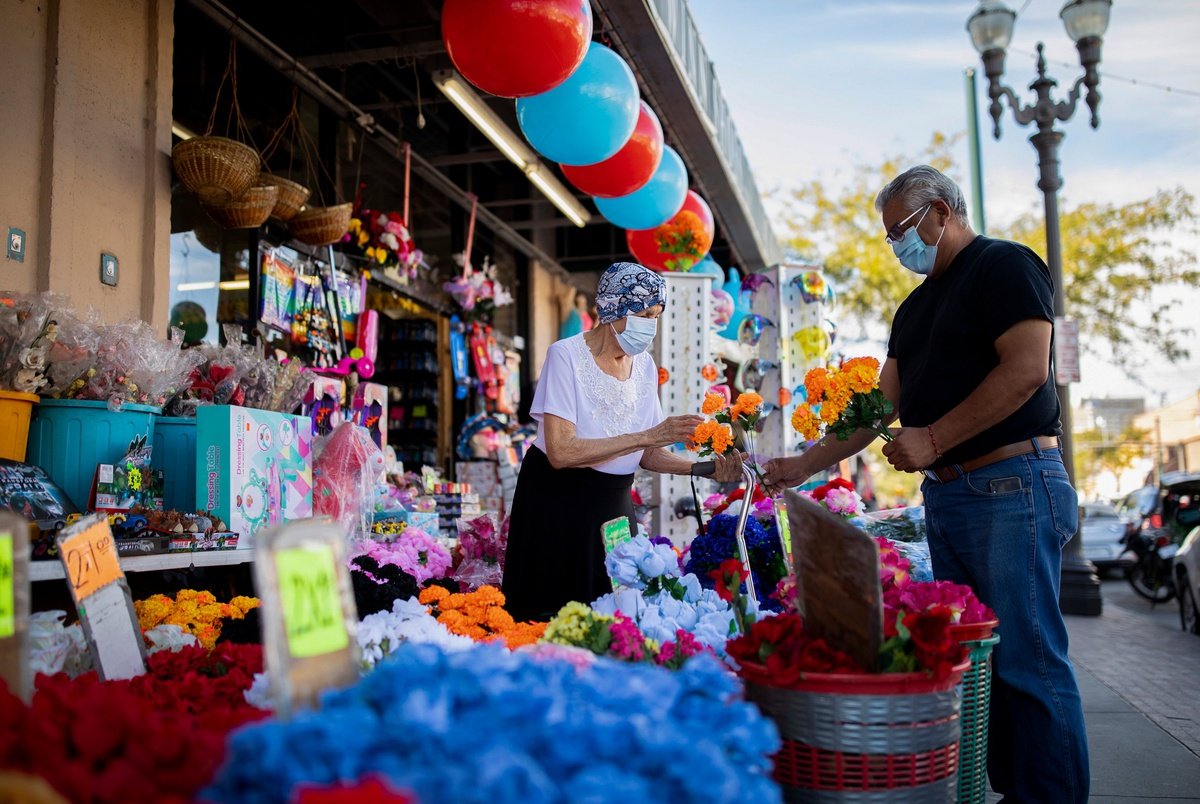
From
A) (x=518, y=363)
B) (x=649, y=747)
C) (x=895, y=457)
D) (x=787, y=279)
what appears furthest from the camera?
(x=518, y=363)

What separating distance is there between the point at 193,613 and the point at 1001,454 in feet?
8.06

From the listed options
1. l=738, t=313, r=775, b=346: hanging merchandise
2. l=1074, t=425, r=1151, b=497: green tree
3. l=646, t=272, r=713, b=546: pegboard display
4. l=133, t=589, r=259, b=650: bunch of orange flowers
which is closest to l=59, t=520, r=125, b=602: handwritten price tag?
l=133, t=589, r=259, b=650: bunch of orange flowers

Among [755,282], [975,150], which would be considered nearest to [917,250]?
[755,282]

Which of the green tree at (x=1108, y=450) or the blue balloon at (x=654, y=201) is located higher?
the blue balloon at (x=654, y=201)

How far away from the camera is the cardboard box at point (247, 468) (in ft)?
12.1

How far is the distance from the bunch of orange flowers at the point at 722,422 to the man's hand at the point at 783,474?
0.26 meters

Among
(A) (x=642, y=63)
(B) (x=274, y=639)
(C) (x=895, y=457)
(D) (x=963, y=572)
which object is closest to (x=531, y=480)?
(C) (x=895, y=457)

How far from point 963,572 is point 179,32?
549 cm

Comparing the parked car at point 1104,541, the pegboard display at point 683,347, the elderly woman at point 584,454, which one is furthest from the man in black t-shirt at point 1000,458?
the parked car at point 1104,541

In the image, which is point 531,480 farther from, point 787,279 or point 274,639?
point 787,279

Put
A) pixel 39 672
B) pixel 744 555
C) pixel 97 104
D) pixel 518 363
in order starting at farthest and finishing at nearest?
1. pixel 518 363
2. pixel 97 104
3. pixel 744 555
4. pixel 39 672

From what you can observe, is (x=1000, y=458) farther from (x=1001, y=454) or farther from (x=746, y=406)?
(x=746, y=406)

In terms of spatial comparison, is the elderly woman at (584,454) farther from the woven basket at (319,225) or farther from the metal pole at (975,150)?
the metal pole at (975,150)

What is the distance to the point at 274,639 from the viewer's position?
133 centimetres
